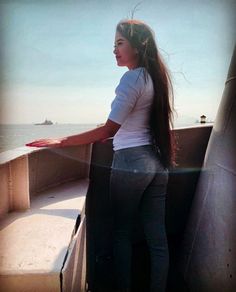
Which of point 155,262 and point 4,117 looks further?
point 155,262

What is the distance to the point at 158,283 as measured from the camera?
168 cm

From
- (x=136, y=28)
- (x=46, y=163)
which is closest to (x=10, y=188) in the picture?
(x=46, y=163)

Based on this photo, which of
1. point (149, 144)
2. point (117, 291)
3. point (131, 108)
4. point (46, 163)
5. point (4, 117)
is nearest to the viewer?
point (4, 117)

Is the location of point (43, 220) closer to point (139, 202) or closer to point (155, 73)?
point (139, 202)

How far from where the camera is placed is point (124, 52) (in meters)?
1.50

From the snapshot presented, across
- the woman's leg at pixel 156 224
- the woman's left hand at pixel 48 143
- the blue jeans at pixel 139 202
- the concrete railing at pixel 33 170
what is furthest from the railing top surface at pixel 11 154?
the woman's leg at pixel 156 224

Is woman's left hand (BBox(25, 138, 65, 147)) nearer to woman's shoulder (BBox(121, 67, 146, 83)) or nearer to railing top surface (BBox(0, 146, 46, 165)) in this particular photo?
railing top surface (BBox(0, 146, 46, 165))

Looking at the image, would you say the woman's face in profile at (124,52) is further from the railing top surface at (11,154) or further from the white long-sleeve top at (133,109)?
the railing top surface at (11,154)

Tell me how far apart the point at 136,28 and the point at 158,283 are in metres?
1.18

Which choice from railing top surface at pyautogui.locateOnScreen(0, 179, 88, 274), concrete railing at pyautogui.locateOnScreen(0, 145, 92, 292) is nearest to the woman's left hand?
→ concrete railing at pyautogui.locateOnScreen(0, 145, 92, 292)

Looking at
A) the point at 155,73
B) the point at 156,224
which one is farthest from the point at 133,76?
the point at 156,224

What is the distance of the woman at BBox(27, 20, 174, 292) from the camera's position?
1438 mm

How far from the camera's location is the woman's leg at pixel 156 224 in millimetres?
1616

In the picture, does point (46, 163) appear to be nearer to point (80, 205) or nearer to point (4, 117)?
point (80, 205)
